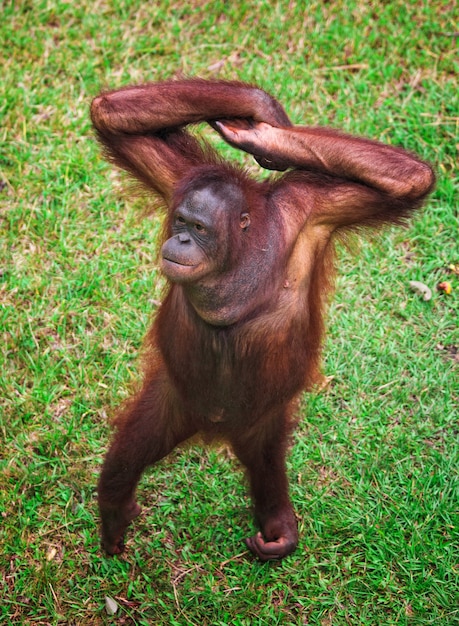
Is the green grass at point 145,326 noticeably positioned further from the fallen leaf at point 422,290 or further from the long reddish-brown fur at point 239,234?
the long reddish-brown fur at point 239,234

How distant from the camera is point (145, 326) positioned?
4.62 meters

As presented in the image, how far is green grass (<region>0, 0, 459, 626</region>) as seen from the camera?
383 cm

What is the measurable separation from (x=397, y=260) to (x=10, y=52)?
3.03 metres

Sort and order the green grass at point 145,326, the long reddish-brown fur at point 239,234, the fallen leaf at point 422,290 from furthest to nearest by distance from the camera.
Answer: the fallen leaf at point 422,290 → the green grass at point 145,326 → the long reddish-brown fur at point 239,234

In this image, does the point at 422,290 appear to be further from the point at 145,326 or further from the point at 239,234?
the point at 239,234

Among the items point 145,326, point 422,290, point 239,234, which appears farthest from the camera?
point 422,290

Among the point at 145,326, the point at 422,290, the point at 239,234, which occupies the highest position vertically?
the point at 239,234

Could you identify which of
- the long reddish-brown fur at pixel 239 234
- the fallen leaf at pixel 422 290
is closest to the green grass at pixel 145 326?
the fallen leaf at pixel 422 290

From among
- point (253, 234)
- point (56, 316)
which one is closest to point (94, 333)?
point (56, 316)

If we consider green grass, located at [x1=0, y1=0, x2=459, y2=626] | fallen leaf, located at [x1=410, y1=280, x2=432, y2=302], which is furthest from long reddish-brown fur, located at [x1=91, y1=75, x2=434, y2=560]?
fallen leaf, located at [x1=410, y1=280, x2=432, y2=302]

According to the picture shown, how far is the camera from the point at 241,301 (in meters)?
3.11

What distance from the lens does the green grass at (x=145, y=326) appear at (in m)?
3.83

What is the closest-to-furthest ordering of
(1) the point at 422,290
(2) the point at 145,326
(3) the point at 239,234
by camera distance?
1. (3) the point at 239,234
2. (2) the point at 145,326
3. (1) the point at 422,290

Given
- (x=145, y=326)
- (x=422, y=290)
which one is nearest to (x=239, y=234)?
(x=145, y=326)
